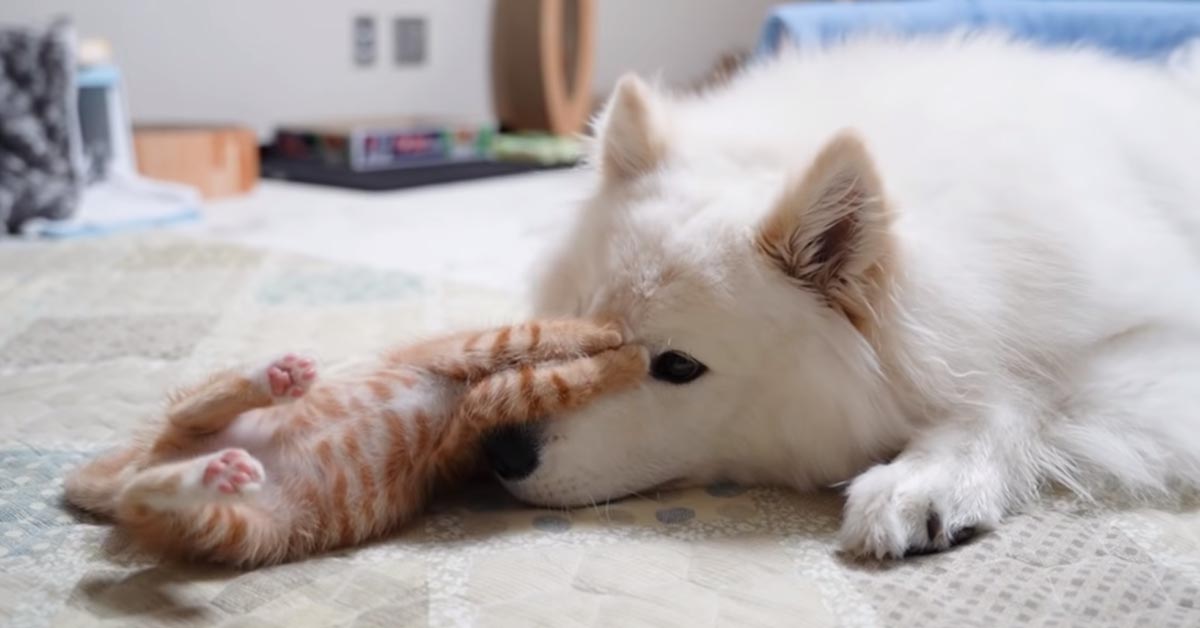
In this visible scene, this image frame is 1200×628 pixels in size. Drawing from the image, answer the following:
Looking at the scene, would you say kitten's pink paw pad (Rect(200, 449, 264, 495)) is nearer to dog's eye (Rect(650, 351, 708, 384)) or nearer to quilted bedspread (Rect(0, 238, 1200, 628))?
quilted bedspread (Rect(0, 238, 1200, 628))

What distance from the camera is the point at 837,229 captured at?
1244 mm

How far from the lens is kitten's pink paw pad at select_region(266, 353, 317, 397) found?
1.12 m

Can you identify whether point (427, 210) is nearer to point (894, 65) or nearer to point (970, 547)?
point (894, 65)

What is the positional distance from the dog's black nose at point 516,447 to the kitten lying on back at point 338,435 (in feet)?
0.05

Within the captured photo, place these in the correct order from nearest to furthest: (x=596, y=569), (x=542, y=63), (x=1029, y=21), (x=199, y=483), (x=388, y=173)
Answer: (x=199, y=483), (x=596, y=569), (x=1029, y=21), (x=388, y=173), (x=542, y=63)

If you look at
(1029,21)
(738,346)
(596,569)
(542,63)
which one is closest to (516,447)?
(596,569)

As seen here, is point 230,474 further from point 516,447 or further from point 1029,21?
point 1029,21

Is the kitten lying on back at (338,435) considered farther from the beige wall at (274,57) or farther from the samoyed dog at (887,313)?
the beige wall at (274,57)

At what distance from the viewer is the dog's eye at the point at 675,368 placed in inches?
50.0

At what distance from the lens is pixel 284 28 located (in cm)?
454

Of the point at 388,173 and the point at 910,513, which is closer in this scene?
the point at 910,513

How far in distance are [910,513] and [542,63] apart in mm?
4483

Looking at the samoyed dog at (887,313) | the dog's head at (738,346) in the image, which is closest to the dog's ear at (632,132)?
the samoyed dog at (887,313)

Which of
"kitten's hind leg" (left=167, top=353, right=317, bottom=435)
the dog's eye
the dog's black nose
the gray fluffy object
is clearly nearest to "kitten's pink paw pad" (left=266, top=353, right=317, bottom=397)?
"kitten's hind leg" (left=167, top=353, right=317, bottom=435)
